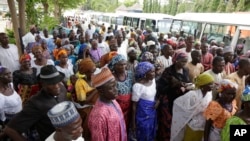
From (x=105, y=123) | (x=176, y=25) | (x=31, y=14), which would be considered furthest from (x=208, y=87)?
(x=31, y=14)

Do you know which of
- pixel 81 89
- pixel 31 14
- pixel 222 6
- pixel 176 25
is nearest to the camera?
pixel 81 89

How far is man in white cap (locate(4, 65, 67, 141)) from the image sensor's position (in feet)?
7.88

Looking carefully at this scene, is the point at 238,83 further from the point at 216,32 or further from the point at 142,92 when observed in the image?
the point at 216,32

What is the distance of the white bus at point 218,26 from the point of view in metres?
10.0

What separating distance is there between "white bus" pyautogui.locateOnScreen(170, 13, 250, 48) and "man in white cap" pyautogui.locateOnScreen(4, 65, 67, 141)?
28.7 feet

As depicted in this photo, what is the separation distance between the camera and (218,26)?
38.8 ft

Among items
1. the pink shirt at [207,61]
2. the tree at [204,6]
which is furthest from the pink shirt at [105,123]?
the tree at [204,6]

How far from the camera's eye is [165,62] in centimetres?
565

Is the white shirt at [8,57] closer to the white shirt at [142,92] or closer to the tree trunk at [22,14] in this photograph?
the white shirt at [142,92]

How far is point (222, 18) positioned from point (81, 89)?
964 cm

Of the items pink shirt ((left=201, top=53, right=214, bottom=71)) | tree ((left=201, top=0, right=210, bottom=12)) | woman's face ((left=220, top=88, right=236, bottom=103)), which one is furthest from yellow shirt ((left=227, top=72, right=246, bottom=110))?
tree ((left=201, top=0, right=210, bottom=12))

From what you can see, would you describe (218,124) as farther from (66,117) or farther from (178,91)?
(66,117)

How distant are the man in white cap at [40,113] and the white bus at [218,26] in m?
8.76

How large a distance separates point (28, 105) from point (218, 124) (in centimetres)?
208
